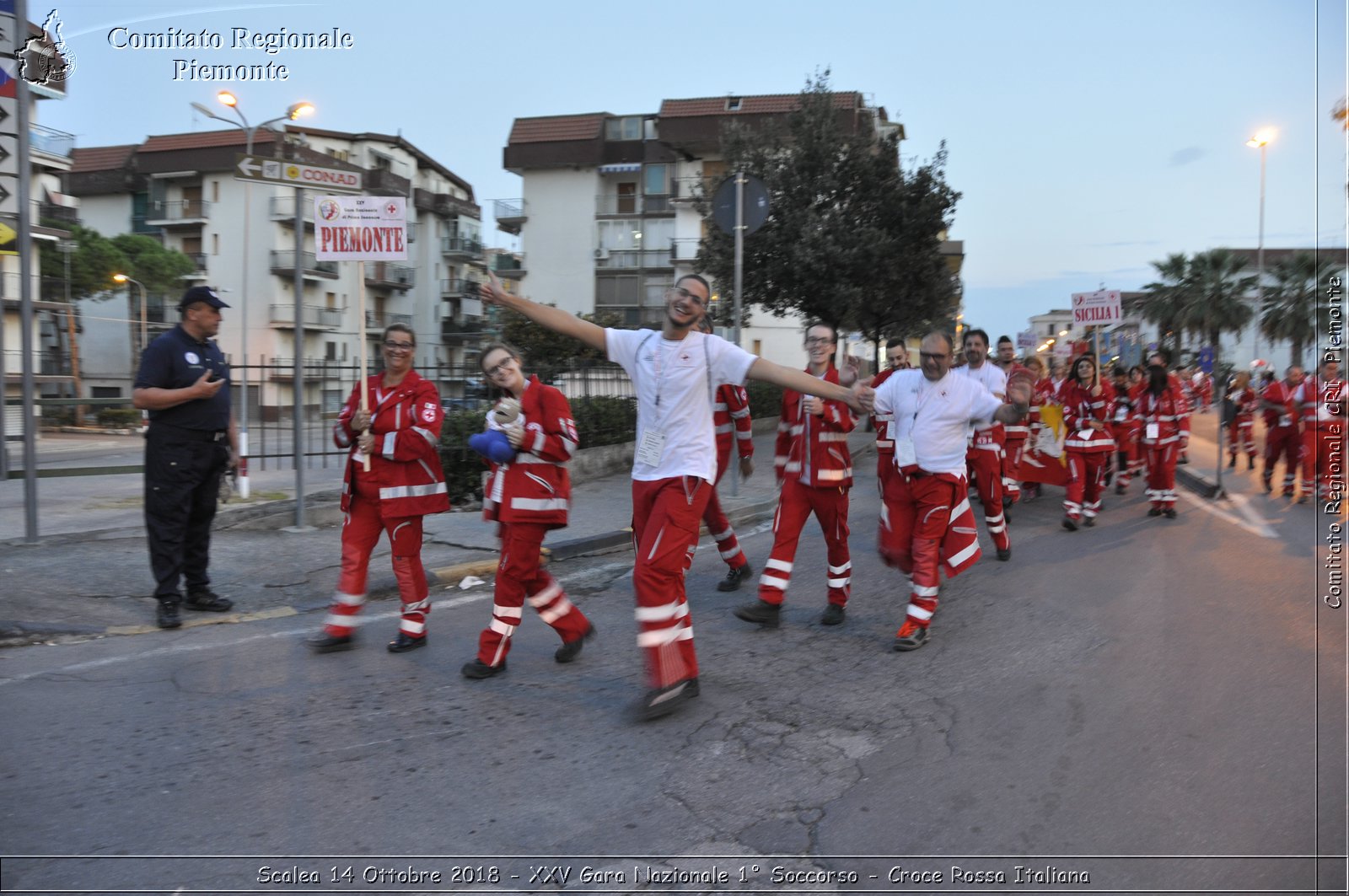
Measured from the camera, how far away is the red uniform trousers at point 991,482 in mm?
8766

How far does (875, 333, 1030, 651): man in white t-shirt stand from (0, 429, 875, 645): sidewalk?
345cm

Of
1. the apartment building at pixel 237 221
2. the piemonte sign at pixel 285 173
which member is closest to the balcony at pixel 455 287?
the apartment building at pixel 237 221

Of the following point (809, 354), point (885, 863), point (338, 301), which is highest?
point (338, 301)

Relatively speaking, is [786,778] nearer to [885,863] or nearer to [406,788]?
[885,863]

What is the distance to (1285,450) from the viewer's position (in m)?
14.7

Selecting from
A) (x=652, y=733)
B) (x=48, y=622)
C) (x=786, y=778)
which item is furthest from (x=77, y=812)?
(x=48, y=622)

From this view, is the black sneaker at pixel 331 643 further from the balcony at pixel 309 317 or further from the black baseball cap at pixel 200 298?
the balcony at pixel 309 317

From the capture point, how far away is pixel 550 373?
1354 cm

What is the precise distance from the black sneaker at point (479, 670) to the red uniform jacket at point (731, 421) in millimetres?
3176

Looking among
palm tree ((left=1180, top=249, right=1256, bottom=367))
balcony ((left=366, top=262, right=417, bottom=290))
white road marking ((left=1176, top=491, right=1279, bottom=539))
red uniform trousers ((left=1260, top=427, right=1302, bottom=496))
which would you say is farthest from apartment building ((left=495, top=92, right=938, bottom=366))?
white road marking ((left=1176, top=491, right=1279, bottom=539))

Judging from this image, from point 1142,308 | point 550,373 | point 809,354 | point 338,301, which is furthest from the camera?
point 1142,308

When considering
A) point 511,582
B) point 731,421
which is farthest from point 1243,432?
point 511,582

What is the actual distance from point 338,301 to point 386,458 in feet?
160

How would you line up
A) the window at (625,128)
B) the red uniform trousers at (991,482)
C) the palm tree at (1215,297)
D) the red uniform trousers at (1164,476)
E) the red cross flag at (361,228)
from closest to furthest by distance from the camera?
the red cross flag at (361,228)
the red uniform trousers at (991,482)
the red uniform trousers at (1164,476)
the window at (625,128)
the palm tree at (1215,297)
